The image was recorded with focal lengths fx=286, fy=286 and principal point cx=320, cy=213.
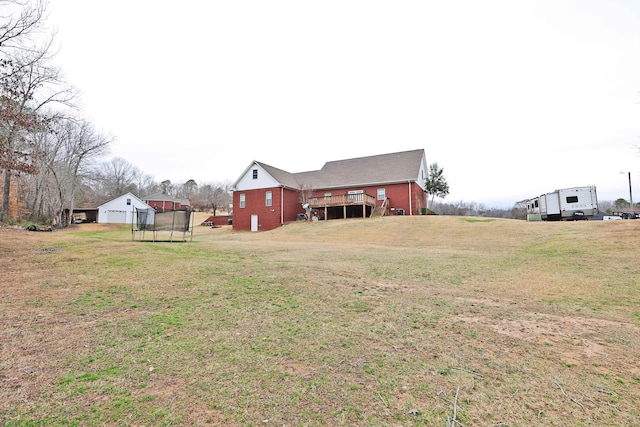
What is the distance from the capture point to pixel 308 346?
3.44 m

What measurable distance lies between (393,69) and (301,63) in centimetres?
531

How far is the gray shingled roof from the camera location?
2845 cm

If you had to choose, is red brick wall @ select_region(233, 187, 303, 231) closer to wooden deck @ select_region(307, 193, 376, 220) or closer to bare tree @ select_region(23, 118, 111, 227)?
wooden deck @ select_region(307, 193, 376, 220)

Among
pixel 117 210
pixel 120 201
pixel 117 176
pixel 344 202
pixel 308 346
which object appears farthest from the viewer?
pixel 117 176

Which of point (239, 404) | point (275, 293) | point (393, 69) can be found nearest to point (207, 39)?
point (393, 69)

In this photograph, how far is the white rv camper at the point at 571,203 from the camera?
21.7 metres

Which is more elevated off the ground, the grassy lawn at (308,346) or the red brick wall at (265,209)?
the red brick wall at (265,209)

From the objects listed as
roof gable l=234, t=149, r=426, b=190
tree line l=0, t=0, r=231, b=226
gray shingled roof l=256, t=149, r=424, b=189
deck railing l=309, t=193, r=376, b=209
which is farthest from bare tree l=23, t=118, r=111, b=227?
deck railing l=309, t=193, r=376, b=209

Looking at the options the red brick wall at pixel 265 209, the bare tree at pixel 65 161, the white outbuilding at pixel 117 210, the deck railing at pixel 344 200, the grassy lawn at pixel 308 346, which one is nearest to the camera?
the grassy lawn at pixel 308 346

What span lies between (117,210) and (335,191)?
3282 cm

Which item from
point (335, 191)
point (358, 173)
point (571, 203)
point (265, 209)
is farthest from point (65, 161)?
point (571, 203)

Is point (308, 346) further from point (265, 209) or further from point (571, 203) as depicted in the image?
point (571, 203)

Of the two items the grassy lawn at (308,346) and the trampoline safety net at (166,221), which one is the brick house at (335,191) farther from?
the grassy lawn at (308,346)

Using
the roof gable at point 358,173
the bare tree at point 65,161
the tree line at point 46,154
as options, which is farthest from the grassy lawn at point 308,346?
the bare tree at point 65,161
